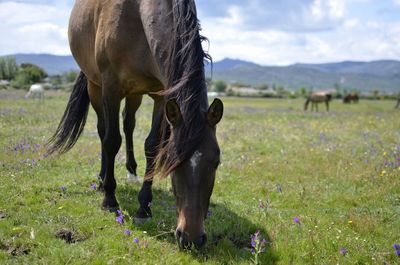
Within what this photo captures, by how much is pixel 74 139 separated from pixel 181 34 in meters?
4.15

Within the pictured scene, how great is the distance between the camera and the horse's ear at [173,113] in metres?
4.20

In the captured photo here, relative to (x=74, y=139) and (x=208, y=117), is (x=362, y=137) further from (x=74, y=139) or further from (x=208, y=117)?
(x=208, y=117)

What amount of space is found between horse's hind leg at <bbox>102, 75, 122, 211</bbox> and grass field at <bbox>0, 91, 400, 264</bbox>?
0.26 meters

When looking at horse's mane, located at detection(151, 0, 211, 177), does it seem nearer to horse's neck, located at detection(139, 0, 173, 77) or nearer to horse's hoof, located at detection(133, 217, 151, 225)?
horse's neck, located at detection(139, 0, 173, 77)

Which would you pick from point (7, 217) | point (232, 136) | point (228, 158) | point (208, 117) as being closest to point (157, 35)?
point (208, 117)

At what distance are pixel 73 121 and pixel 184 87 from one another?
444 cm

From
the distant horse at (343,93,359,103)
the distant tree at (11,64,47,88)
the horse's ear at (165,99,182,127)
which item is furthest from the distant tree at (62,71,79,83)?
the horse's ear at (165,99,182,127)

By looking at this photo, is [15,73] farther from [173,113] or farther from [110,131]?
[173,113]

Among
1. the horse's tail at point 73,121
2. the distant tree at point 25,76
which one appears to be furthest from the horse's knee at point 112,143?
the distant tree at point 25,76

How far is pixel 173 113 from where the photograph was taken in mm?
4258

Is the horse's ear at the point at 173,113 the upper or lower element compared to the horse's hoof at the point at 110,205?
upper

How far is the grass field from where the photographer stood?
4625 millimetres

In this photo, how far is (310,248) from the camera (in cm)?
481

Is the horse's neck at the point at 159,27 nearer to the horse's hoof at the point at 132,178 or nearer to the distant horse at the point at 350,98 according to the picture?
the horse's hoof at the point at 132,178
